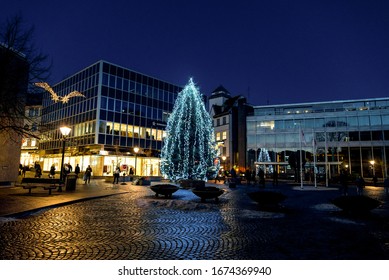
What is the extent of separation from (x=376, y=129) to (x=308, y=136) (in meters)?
10.9

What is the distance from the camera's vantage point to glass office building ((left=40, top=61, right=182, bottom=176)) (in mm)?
40469

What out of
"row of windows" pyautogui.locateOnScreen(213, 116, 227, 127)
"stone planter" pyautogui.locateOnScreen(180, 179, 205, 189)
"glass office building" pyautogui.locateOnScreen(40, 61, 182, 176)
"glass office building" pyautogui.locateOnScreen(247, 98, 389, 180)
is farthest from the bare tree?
"row of windows" pyautogui.locateOnScreen(213, 116, 227, 127)

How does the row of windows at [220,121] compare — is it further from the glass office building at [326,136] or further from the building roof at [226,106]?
the glass office building at [326,136]

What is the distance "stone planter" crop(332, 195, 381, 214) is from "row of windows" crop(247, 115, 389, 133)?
133 ft

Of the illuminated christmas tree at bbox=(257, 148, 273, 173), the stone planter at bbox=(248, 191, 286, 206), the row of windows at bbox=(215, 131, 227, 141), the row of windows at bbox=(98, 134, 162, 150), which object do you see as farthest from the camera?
the row of windows at bbox=(215, 131, 227, 141)

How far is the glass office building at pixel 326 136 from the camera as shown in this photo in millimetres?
46344

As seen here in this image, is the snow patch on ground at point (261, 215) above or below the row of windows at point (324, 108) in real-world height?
below

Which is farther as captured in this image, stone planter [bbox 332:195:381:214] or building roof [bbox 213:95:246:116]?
building roof [bbox 213:95:246:116]

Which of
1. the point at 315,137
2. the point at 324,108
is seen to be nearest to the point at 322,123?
the point at 315,137

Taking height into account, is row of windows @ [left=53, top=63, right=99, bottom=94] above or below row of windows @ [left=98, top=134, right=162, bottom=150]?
above

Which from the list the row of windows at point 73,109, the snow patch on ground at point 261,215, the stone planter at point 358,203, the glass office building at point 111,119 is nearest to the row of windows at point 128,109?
the glass office building at point 111,119

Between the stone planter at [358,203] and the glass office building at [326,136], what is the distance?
117 ft

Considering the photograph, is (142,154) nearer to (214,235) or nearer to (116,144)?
(116,144)

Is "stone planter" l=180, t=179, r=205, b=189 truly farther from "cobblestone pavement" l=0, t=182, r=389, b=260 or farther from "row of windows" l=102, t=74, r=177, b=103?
"row of windows" l=102, t=74, r=177, b=103
